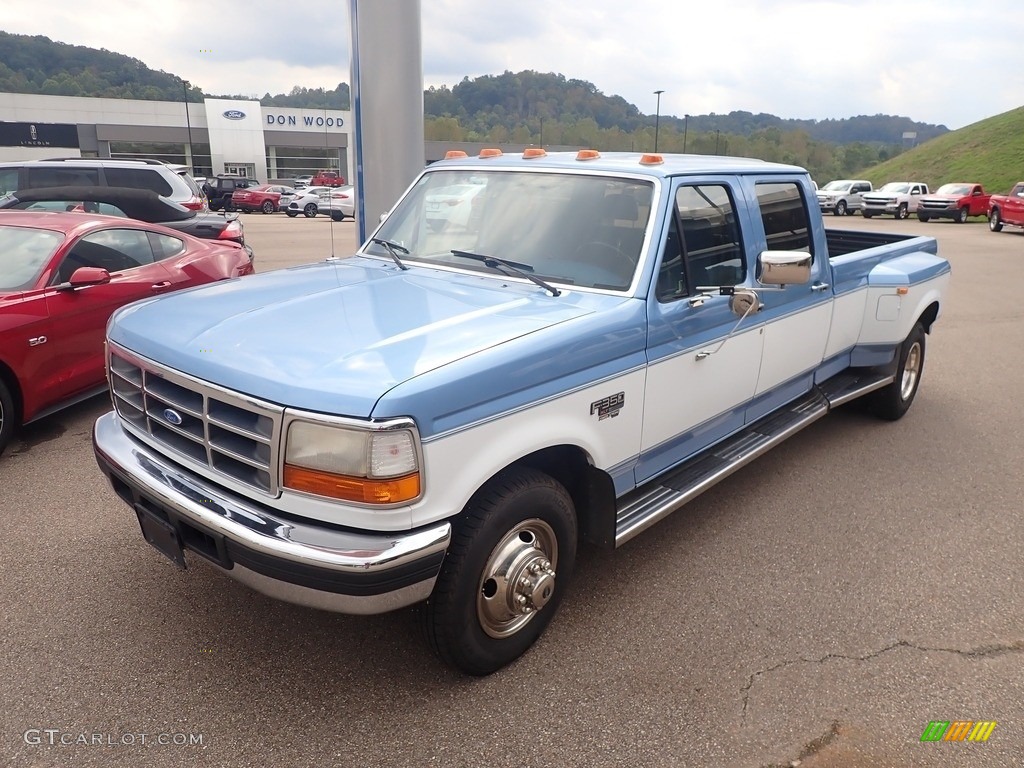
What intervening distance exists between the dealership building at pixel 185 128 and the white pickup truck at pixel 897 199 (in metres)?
38.9

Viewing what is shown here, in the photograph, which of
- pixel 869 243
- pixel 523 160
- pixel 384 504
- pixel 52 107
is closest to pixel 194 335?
pixel 384 504

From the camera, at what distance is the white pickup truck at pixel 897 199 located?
Result: 111 feet

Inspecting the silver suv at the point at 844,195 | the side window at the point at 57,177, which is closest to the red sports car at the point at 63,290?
the side window at the point at 57,177

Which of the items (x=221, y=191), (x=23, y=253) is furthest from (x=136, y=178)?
(x=221, y=191)

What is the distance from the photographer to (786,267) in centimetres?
352

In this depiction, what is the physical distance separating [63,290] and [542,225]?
3.79 metres

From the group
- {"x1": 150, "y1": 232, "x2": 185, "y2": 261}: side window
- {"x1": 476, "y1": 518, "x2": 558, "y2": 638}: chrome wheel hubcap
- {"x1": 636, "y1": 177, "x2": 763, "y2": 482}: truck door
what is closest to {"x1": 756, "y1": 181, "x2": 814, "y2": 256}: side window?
{"x1": 636, "y1": 177, "x2": 763, "y2": 482}: truck door

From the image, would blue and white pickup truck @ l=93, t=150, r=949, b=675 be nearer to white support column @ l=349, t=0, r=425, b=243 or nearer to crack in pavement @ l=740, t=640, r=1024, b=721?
crack in pavement @ l=740, t=640, r=1024, b=721

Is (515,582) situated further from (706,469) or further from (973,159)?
(973,159)

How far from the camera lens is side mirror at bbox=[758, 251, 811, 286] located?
11.5 feet

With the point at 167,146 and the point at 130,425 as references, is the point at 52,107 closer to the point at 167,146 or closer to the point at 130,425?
the point at 167,146

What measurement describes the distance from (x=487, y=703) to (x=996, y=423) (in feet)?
17.8

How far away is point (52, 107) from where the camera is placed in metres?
58.7

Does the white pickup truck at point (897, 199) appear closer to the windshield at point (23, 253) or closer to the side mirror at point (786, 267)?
the side mirror at point (786, 267)
